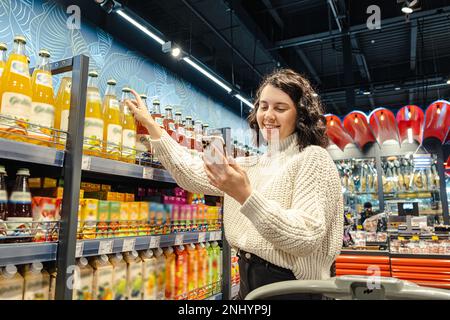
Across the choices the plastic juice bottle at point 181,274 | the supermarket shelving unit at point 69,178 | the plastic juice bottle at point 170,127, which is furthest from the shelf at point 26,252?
the plastic juice bottle at point 170,127

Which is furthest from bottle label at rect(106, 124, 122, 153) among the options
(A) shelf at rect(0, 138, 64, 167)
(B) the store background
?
(B) the store background

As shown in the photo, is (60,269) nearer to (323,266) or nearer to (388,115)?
(323,266)

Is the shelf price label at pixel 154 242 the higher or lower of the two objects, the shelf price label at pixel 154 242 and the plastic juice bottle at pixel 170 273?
the higher

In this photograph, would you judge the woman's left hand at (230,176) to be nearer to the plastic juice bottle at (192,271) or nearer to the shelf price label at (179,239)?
the shelf price label at (179,239)

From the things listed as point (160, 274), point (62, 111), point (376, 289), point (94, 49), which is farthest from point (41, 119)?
point (94, 49)

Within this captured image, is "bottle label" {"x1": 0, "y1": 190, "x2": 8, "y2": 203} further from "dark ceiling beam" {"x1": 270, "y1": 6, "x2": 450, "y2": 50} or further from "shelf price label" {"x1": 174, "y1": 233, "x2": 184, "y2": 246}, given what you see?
"dark ceiling beam" {"x1": 270, "y1": 6, "x2": 450, "y2": 50}

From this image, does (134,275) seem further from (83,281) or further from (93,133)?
(93,133)

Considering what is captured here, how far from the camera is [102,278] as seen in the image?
1.54 metres

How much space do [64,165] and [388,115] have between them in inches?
180

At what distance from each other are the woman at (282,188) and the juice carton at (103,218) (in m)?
0.35

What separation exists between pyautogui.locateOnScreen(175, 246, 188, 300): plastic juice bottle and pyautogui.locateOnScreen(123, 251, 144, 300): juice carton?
28 cm

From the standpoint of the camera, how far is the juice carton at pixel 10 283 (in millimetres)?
1176

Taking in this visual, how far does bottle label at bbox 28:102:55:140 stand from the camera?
1316 millimetres
